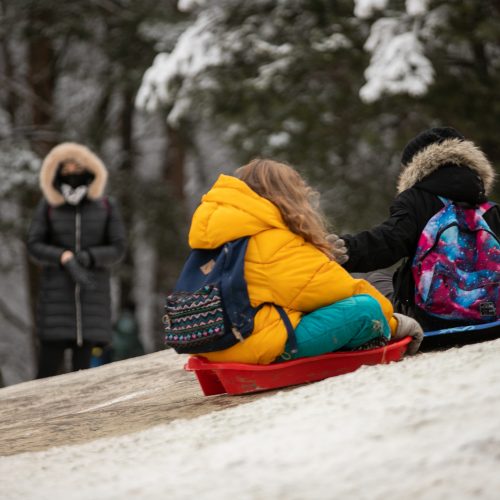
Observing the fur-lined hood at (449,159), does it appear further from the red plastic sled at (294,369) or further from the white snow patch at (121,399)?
the white snow patch at (121,399)

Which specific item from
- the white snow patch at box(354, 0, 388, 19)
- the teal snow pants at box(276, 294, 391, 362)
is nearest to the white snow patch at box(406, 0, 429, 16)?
the white snow patch at box(354, 0, 388, 19)

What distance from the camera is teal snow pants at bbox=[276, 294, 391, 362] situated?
496 centimetres

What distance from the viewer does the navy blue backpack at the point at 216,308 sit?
193 inches

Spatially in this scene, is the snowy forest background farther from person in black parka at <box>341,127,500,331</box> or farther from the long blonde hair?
the long blonde hair

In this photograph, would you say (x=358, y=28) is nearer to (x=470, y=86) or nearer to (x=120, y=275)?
(x=470, y=86)

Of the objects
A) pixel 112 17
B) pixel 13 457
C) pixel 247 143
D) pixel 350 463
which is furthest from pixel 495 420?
pixel 112 17

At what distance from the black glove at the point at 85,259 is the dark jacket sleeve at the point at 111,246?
2cm

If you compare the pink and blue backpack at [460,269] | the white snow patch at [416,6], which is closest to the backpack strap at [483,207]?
the pink and blue backpack at [460,269]

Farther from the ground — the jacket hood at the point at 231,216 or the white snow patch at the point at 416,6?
the white snow patch at the point at 416,6

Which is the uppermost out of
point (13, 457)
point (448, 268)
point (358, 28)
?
point (358, 28)

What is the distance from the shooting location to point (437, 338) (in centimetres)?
554

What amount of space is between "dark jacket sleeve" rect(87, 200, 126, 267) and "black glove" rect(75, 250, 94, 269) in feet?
0.08

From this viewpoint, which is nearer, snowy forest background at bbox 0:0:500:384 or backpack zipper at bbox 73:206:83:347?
backpack zipper at bbox 73:206:83:347

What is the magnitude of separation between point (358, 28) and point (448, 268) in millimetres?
6040
